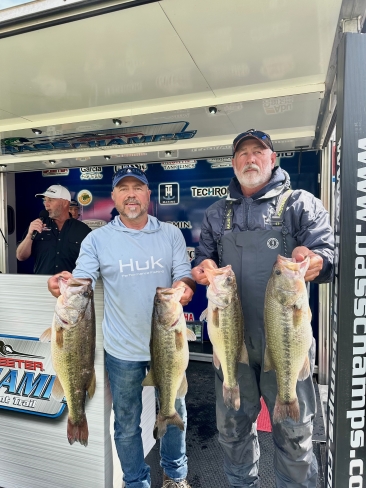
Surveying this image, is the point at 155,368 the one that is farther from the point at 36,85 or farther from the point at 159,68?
the point at 36,85

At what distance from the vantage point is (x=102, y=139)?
12.5 feet

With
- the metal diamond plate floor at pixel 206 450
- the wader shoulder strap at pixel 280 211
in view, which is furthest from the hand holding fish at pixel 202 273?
the metal diamond plate floor at pixel 206 450

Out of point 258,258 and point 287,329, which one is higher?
point 258,258

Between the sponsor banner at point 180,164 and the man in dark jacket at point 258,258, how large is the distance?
3.00 metres

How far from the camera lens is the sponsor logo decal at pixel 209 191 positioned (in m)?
4.80

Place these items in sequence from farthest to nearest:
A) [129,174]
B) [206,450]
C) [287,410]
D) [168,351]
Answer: [206,450] → [129,174] → [168,351] → [287,410]

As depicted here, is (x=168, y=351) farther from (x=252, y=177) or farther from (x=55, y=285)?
(x=252, y=177)

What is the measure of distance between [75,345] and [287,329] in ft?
3.45

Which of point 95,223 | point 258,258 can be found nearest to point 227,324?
point 258,258

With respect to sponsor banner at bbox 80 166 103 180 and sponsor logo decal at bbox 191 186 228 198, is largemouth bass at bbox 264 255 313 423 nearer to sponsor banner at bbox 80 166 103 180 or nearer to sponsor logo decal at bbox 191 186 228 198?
sponsor logo decal at bbox 191 186 228 198

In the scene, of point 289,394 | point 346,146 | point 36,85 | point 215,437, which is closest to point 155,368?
point 289,394

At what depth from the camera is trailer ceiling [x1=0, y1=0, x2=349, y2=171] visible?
162 cm

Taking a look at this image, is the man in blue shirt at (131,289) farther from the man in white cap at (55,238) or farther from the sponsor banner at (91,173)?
the sponsor banner at (91,173)

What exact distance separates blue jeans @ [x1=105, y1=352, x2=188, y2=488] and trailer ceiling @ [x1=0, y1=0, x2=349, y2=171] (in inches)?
73.7
